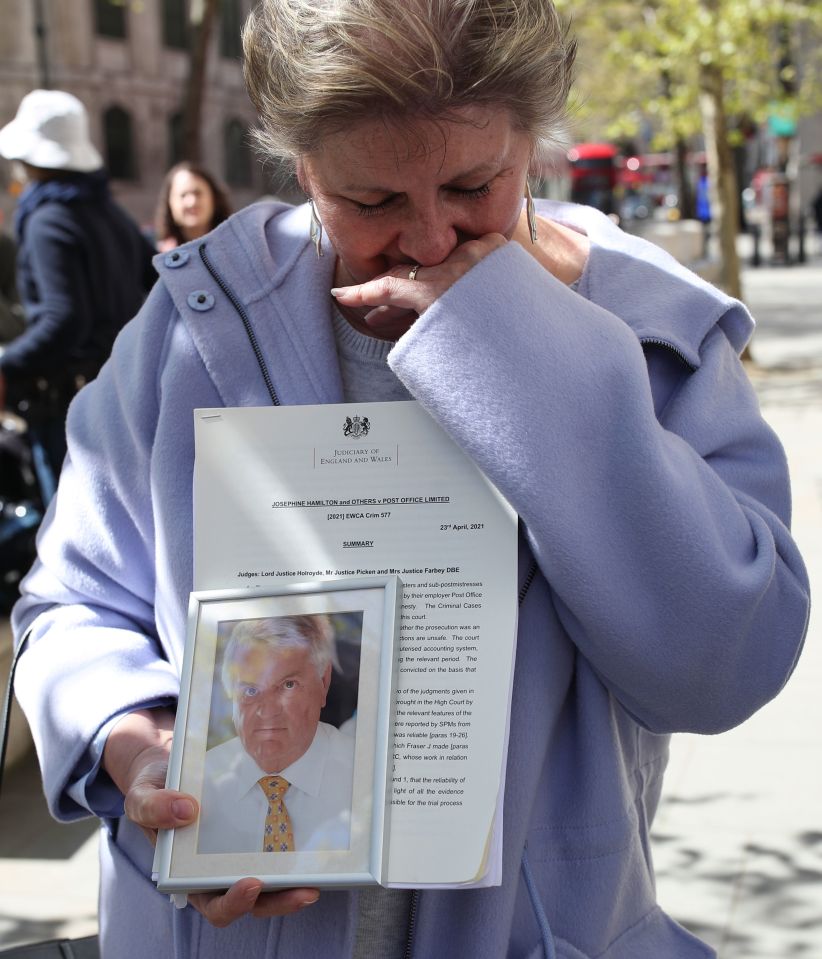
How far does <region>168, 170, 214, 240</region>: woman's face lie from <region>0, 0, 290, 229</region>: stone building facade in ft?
81.1

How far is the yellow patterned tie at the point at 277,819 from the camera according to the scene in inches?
53.6

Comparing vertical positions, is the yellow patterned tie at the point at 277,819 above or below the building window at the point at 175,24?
above

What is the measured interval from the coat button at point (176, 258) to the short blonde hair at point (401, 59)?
0.77 feet

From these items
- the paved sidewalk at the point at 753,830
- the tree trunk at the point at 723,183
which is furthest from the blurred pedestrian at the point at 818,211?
the paved sidewalk at the point at 753,830

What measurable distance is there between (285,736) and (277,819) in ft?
0.27

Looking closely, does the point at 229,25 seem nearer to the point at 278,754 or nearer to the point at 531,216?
the point at 531,216

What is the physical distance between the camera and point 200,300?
1620 mm

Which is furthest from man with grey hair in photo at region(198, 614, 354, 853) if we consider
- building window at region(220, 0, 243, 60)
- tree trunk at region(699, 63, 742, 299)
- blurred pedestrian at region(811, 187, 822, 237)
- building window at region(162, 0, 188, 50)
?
building window at region(220, 0, 243, 60)

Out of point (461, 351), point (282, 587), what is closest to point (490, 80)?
point (461, 351)

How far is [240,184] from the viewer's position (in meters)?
39.7

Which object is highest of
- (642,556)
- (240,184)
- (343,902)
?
(642,556)

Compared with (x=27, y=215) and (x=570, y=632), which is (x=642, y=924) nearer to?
(x=570, y=632)

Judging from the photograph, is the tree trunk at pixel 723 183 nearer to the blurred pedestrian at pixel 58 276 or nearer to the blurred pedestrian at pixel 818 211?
the blurred pedestrian at pixel 58 276

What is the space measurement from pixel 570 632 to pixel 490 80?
58cm
